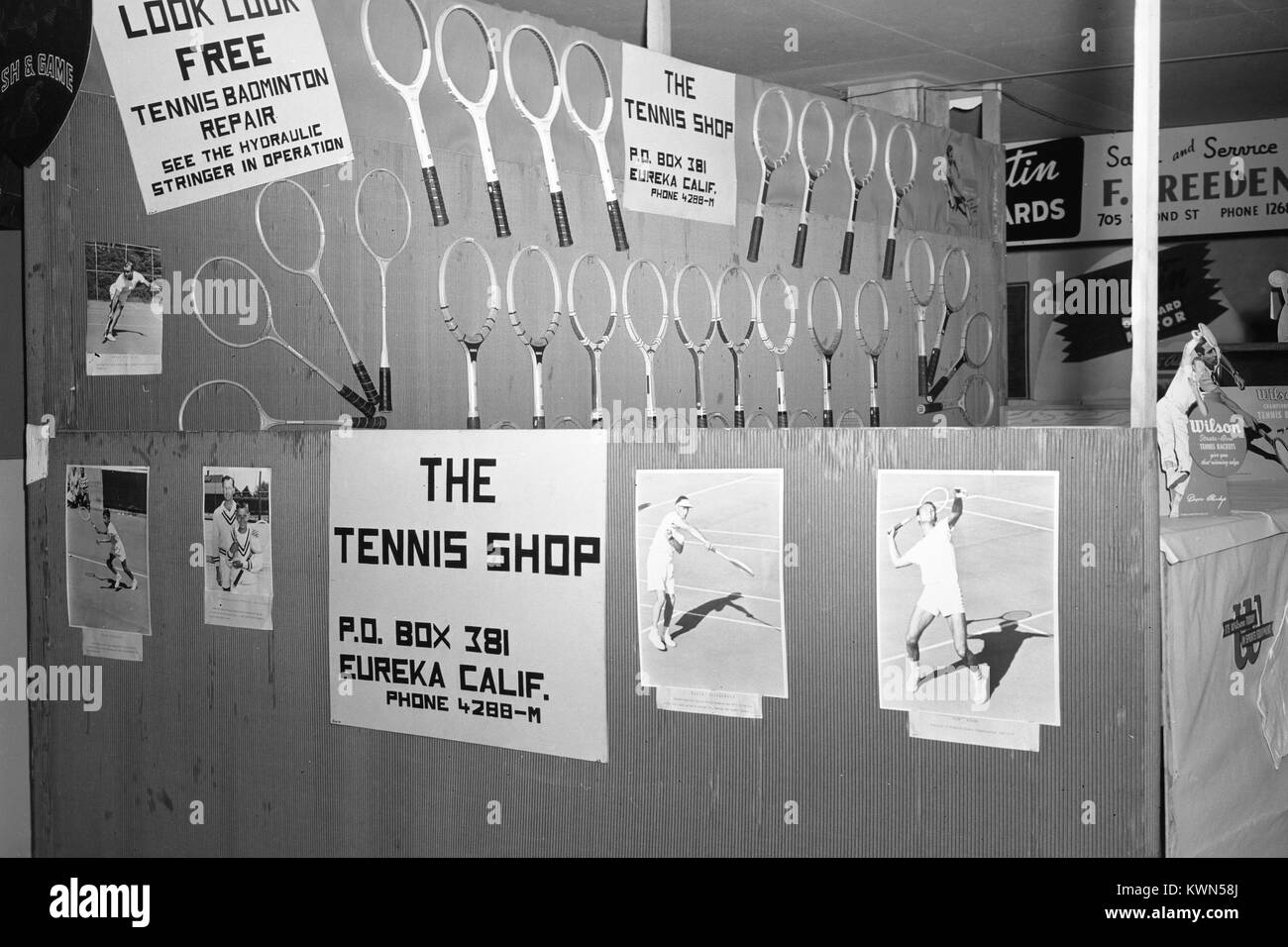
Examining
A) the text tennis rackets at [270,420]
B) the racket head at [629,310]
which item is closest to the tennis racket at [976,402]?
the racket head at [629,310]

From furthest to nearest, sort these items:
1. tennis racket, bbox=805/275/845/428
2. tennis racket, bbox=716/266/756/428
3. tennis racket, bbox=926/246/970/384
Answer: tennis racket, bbox=926/246/970/384, tennis racket, bbox=805/275/845/428, tennis racket, bbox=716/266/756/428

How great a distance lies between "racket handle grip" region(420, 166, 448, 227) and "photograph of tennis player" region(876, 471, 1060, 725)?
1516 mm

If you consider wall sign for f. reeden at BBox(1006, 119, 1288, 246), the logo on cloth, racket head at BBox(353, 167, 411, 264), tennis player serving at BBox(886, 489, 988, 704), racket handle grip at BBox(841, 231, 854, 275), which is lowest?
the logo on cloth

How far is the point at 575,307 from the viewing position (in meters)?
3.62

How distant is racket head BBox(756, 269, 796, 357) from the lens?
4.33 metres

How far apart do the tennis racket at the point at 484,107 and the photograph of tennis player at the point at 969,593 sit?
158cm

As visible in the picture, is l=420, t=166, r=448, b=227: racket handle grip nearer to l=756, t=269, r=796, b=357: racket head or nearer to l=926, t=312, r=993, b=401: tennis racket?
l=756, t=269, r=796, b=357: racket head

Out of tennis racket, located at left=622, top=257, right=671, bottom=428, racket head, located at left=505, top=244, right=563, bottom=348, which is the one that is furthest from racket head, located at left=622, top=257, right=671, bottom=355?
racket head, located at left=505, top=244, right=563, bottom=348

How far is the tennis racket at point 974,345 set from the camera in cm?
555

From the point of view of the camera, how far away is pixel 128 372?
2.93 m

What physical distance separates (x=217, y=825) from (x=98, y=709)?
0.40 meters

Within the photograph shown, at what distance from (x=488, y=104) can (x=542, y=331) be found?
584mm

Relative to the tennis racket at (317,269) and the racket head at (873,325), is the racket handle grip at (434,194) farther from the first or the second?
the racket head at (873,325)
